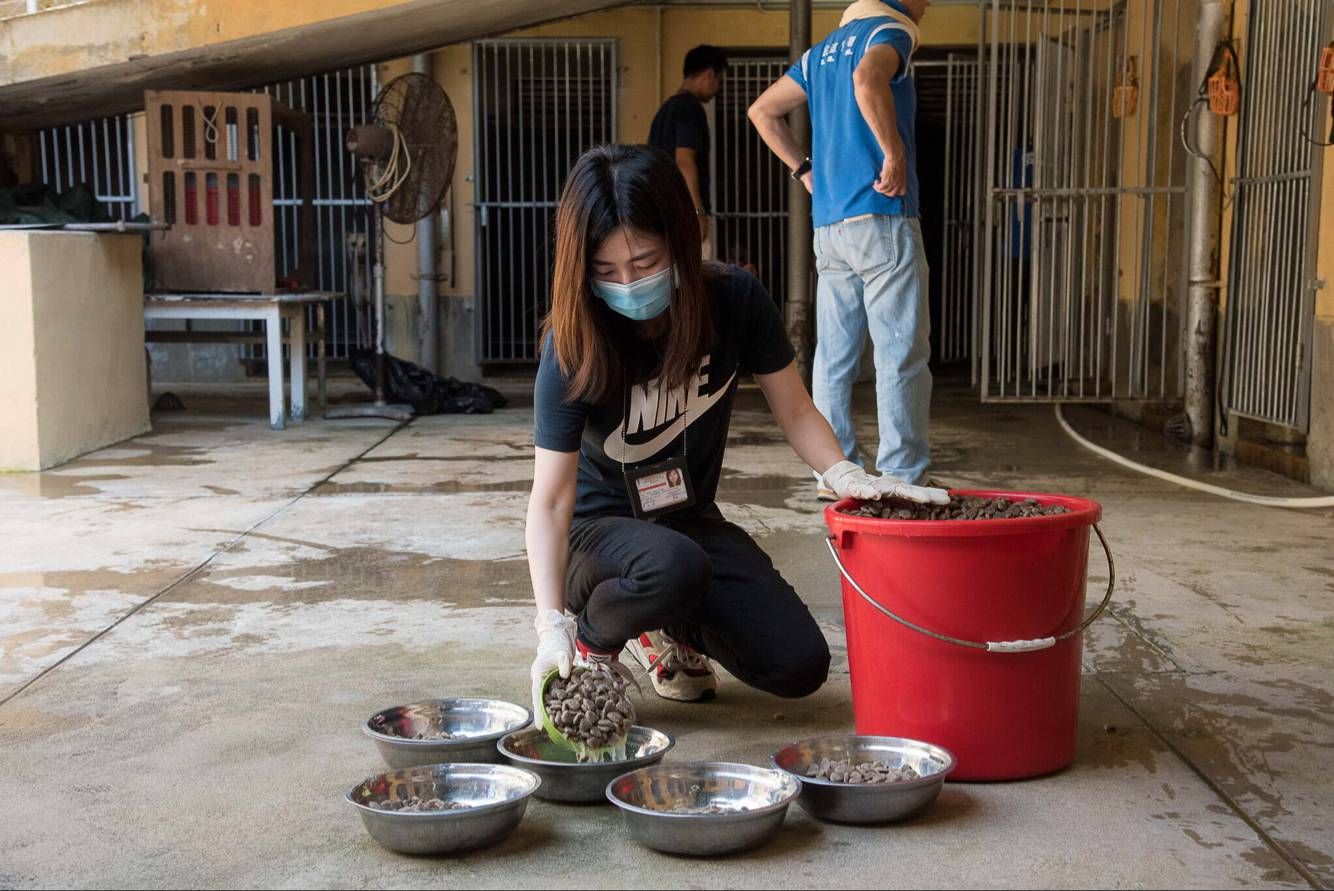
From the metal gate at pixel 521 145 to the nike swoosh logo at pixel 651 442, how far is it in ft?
23.7

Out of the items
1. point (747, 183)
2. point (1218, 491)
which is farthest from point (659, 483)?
point (747, 183)

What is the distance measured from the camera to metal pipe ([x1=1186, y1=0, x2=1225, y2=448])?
650 cm

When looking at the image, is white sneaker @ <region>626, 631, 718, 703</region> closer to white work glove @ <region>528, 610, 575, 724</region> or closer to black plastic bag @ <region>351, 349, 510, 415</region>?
white work glove @ <region>528, 610, 575, 724</region>

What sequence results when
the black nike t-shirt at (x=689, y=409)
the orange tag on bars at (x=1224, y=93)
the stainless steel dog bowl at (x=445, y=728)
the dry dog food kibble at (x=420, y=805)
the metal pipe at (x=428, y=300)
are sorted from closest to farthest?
the dry dog food kibble at (x=420, y=805) → the stainless steel dog bowl at (x=445, y=728) → the black nike t-shirt at (x=689, y=409) → the orange tag on bars at (x=1224, y=93) → the metal pipe at (x=428, y=300)

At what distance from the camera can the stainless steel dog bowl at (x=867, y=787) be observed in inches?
83.4

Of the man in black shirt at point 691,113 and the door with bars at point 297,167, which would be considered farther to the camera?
the door with bars at point 297,167

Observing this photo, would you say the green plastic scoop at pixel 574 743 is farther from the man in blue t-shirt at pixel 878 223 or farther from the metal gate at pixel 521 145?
the metal gate at pixel 521 145

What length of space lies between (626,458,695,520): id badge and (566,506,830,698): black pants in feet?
0.17

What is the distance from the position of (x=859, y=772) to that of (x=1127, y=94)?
5.94 meters

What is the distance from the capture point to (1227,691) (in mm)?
2822

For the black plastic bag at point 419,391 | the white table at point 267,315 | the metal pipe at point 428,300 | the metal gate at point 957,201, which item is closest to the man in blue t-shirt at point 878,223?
the white table at point 267,315

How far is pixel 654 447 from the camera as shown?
2.70m

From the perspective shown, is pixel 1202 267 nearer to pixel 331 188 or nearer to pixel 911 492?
pixel 911 492

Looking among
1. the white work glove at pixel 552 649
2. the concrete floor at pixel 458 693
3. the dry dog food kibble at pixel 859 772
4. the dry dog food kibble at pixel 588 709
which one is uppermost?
the white work glove at pixel 552 649
